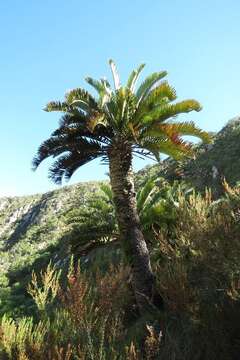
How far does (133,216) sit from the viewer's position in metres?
14.1

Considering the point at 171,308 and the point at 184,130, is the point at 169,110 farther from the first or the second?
the point at 171,308

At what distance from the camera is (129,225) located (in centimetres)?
1406

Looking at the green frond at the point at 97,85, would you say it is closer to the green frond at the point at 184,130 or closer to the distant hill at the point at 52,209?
the green frond at the point at 184,130

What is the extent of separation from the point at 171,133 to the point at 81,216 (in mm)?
6295

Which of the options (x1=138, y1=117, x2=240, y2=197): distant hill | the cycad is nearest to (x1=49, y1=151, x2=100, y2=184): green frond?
the cycad

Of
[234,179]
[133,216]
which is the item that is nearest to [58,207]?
[234,179]

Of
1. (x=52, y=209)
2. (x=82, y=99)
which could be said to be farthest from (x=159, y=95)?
(x=52, y=209)

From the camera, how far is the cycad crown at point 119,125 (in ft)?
45.6

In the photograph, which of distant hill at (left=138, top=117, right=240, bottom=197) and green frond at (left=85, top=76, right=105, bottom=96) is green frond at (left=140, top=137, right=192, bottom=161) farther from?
distant hill at (left=138, top=117, right=240, bottom=197)

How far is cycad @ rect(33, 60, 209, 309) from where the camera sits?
1391 cm

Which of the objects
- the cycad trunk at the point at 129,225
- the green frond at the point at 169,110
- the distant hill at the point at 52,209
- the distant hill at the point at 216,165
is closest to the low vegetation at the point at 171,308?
the cycad trunk at the point at 129,225

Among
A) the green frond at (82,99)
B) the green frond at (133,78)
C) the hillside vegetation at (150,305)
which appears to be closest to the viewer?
the hillside vegetation at (150,305)

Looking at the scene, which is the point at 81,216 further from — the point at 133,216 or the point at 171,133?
the point at 171,133

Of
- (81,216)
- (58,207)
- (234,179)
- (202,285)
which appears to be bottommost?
(202,285)
